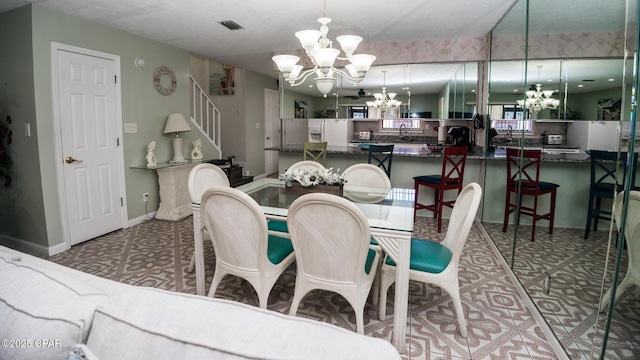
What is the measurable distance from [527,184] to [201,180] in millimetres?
2690

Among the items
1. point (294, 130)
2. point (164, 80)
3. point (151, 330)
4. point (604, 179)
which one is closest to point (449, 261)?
point (604, 179)

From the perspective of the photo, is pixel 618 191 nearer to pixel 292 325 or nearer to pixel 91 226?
pixel 292 325

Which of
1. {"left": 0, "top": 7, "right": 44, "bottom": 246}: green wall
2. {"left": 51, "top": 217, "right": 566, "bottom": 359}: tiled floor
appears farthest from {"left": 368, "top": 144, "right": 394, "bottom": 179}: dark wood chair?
{"left": 0, "top": 7, "right": 44, "bottom": 246}: green wall

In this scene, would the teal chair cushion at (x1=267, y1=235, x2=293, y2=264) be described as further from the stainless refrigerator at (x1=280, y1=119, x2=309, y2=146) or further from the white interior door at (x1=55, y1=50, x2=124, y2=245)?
the stainless refrigerator at (x1=280, y1=119, x2=309, y2=146)

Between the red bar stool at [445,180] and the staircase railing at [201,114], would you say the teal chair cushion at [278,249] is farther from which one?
the staircase railing at [201,114]

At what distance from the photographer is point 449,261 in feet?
6.97

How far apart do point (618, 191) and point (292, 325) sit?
4.97 ft

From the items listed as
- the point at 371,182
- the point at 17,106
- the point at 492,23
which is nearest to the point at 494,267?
the point at 371,182

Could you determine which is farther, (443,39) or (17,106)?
(443,39)

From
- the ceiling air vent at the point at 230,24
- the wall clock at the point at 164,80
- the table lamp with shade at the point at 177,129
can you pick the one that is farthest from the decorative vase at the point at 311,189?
the wall clock at the point at 164,80

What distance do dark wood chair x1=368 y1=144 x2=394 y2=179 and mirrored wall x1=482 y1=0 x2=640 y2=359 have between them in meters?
1.51

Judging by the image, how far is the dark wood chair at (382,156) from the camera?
4398 millimetres

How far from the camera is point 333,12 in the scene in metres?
3.59

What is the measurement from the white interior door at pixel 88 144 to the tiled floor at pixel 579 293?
14.2ft
